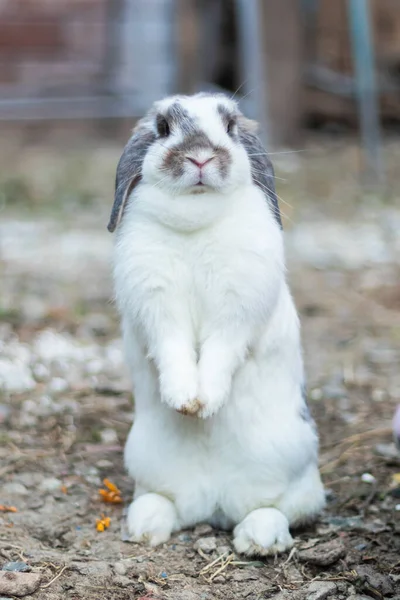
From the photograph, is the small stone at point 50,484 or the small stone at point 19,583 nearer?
the small stone at point 19,583

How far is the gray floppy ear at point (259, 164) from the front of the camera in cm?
276

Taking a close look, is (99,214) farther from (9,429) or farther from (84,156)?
(9,429)

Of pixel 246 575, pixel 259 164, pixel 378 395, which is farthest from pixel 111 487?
pixel 378 395

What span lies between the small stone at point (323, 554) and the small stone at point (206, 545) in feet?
0.83

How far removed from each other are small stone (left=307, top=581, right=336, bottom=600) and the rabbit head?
104cm

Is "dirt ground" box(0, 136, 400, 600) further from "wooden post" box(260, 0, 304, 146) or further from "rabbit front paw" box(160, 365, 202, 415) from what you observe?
"wooden post" box(260, 0, 304, 146)

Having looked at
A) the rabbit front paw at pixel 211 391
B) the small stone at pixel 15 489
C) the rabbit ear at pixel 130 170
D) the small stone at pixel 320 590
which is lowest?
the small stone at pixel 15 489

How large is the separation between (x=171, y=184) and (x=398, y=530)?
1284mm

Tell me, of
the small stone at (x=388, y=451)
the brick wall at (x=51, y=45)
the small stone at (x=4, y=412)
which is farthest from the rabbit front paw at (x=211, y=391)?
the brick wall at (x=51, y=45)

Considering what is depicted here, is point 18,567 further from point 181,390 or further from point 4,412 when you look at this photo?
point 4,412

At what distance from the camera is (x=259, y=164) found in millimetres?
2781

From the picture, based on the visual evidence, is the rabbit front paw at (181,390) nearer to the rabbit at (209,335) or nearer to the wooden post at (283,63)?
the rabbit at (209,335)

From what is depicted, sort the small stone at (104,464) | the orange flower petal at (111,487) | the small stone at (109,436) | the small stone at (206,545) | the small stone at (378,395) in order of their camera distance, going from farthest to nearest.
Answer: the small stone at (378,395) → the small stone at (109,436) → the small stone at (104,464) → the orange flower petal at (111,487) → the small stone at (206,545)

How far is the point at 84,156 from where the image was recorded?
918cm
